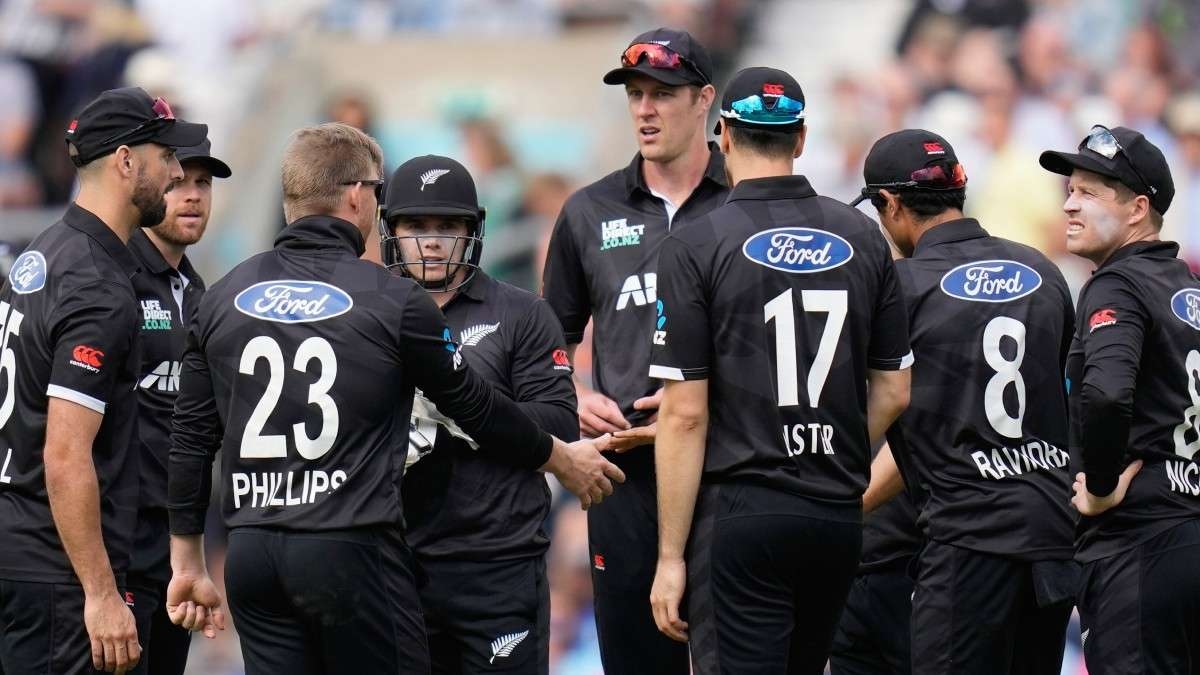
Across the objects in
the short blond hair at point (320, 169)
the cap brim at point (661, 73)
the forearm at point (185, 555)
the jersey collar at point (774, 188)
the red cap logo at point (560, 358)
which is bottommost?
the forearm at point (185, 555)

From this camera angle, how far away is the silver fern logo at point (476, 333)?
519cm

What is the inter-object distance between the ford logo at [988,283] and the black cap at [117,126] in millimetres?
2627

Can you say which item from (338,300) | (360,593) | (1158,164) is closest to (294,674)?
(360,593)

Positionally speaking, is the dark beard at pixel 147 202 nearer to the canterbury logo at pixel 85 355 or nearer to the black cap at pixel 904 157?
the canterbury logo at pixel 85 355

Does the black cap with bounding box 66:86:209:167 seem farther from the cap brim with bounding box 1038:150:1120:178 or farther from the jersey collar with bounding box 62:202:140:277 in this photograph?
the cap brim with bounding box 1038:150:1120:178

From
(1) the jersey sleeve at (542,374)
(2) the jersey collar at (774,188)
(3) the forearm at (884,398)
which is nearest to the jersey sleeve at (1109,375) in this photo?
(3) the forearm at (884,398)

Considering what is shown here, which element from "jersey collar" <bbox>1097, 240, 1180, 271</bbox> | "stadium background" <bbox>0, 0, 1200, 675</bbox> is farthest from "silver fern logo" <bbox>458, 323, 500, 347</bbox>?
"stadium background" <bbox>0, 0, 1200, 675</bbox>

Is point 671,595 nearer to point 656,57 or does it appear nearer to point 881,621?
point 881,621

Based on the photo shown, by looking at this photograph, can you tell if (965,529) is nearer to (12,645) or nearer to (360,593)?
(360,593)

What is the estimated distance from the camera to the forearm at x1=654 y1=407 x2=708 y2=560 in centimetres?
454

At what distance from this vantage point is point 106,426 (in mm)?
4977

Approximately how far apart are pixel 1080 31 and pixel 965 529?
5.58 m

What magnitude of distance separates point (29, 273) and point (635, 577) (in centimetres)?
234

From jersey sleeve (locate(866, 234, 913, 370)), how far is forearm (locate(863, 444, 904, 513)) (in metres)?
0.90
